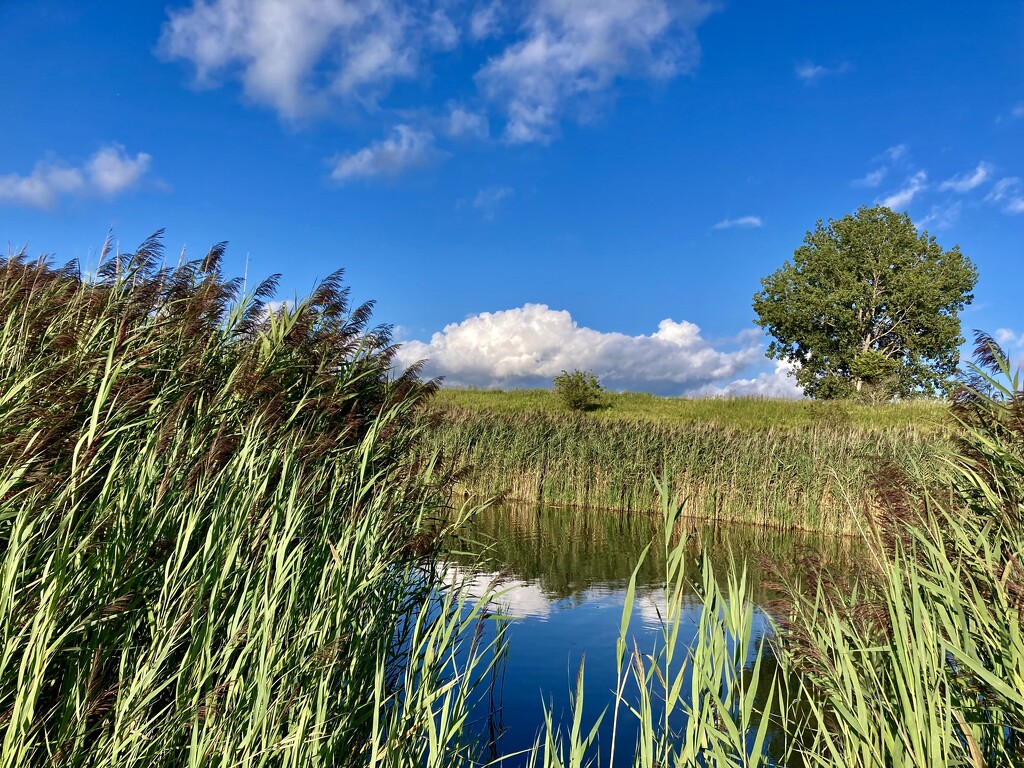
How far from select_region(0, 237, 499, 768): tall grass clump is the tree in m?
33.4

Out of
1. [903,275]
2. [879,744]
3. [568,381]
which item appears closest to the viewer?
[879,744]

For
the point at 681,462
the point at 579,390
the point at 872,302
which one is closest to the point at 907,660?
the point at 681,462

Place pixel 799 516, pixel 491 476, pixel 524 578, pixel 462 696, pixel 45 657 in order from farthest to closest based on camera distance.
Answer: pixel 491 476, pixel 799 516, pixel 524 578, pixel 462 696, pixel 45 657

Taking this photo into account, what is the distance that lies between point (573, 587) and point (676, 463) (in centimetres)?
564

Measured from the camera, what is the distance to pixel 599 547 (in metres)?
10.9

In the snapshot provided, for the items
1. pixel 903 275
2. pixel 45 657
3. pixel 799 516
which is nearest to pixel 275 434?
pixel 45 657

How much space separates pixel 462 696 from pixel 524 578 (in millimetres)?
7034

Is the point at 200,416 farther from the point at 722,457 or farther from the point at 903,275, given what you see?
the point at 903,275

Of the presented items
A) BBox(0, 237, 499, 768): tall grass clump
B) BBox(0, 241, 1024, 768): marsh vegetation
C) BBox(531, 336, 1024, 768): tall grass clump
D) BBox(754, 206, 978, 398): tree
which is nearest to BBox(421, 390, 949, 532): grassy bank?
BBox(0, 241, 1024, 768): marsh vegetation

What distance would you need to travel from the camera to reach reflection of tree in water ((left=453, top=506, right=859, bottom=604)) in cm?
894

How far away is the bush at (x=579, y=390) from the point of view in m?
26.4

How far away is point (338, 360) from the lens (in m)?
4.25

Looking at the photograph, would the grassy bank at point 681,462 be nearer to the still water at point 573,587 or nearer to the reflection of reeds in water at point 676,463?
the reflection of reeds in water at point 676,463

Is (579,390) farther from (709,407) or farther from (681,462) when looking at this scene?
(681,462)
